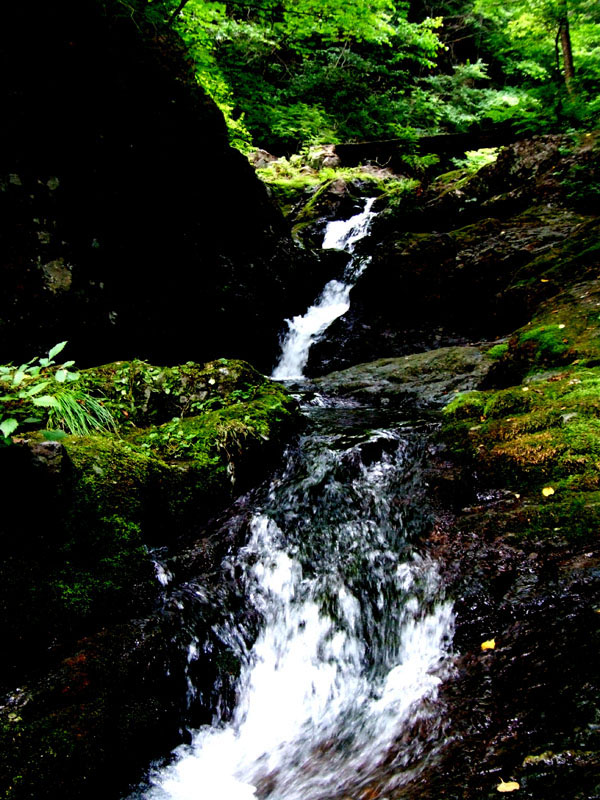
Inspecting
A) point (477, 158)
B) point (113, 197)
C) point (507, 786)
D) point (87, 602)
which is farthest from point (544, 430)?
→ point (477, 158)

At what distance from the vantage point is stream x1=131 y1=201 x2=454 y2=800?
2234mm

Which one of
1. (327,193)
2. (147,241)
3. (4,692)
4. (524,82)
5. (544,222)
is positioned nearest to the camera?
(4,692)

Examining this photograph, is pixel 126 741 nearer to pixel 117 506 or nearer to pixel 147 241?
pixel 117 506

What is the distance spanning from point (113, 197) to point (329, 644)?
19.7 ft

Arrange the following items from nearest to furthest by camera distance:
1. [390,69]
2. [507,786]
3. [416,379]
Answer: [507,786]
[416,379]
[390,69]

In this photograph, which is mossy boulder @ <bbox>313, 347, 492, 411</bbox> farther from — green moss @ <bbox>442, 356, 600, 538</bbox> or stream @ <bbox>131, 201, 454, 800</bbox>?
stream @ <bbox>131, 201, 454, 800</bbox>

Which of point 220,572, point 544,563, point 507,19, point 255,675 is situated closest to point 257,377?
point 220,572

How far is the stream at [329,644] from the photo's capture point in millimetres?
2234

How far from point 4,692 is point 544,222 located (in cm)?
1018

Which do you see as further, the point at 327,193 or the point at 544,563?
the point at 327,193

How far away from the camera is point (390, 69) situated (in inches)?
792

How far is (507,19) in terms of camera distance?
19359mm

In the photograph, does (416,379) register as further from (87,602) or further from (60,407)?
(87,602)

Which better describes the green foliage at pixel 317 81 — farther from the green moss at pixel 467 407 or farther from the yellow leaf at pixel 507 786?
the yellow leaf at pixel 507 786
